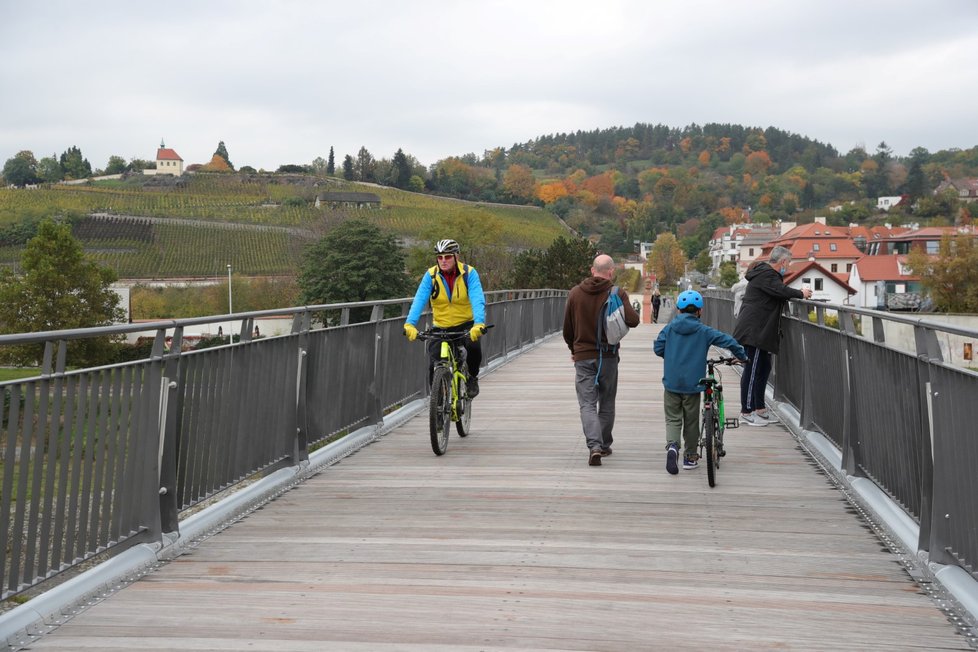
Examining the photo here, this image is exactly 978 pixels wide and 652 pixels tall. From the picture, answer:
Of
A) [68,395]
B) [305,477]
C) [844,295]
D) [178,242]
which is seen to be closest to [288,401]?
[305,477]

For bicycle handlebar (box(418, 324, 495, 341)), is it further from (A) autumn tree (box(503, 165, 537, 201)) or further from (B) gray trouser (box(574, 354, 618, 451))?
(A) autumn tree (box(503, 165, 537, 201))

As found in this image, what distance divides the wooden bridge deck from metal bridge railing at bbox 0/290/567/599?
293 mm

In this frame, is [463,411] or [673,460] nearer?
[673,460]

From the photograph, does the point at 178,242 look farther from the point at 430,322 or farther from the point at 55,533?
the point at 55,533

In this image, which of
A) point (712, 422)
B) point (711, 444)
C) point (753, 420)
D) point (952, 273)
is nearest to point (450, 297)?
point (712, 422)

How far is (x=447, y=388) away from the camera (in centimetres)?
887

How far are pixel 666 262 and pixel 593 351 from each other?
160155 millimetres

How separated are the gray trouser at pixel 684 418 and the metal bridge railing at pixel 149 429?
249 cm

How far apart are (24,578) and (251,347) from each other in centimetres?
261

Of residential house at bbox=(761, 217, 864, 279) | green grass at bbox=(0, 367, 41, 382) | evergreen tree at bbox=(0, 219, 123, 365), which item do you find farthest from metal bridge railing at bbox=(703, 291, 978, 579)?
residential house at bbox=(761, 217, 864, 279)

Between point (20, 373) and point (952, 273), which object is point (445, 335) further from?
point (952, 273)

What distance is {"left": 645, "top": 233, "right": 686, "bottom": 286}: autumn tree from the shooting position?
16450cm

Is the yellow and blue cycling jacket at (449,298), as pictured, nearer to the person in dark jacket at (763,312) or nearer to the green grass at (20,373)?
the person in dark jacket at (763,312)

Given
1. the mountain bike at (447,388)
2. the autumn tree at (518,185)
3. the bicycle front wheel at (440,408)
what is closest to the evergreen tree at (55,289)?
the mountain bike at (447,388)
